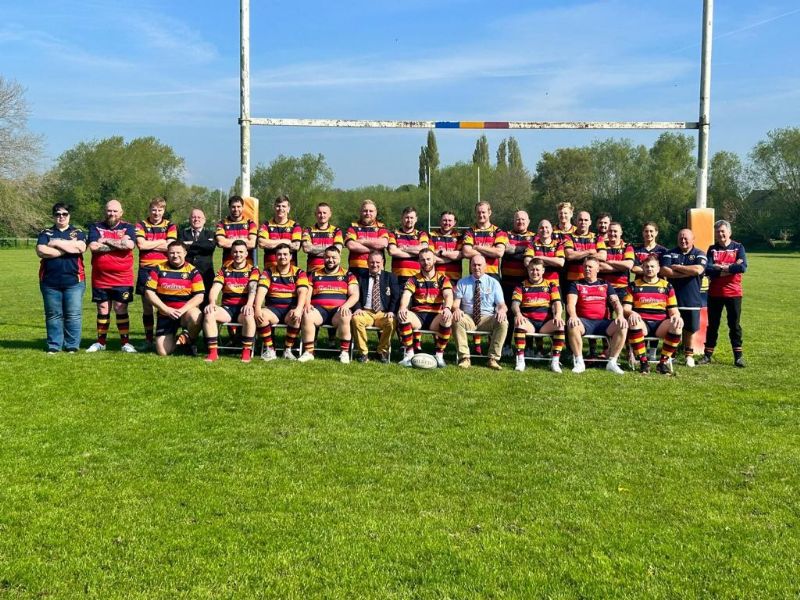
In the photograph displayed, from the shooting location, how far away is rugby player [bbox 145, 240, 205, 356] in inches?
279

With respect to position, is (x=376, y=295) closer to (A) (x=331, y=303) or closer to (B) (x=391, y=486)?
(A) (x=331, y=303)

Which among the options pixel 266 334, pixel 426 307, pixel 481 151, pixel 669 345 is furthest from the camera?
pixel 481 151

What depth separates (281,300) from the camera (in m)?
7.24

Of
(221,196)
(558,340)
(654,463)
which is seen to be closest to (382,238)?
(558,340)

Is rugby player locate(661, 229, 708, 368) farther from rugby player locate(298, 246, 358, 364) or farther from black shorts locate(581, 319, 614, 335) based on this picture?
rugby player locate(298, 246, 358, 364)

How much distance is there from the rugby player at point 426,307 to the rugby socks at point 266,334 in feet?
4.59

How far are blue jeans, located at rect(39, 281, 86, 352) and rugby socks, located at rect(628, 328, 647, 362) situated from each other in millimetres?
5940

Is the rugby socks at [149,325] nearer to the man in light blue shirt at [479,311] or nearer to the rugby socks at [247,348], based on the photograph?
the rugby socks at [247,348]

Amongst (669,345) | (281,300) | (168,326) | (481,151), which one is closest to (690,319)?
(669,345)

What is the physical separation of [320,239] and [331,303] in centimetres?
75

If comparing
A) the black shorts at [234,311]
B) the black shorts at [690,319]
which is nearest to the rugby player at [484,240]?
the black shorts at [690,319]

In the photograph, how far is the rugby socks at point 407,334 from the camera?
7.07 meters

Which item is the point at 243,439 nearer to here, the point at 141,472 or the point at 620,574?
the point at 141,472

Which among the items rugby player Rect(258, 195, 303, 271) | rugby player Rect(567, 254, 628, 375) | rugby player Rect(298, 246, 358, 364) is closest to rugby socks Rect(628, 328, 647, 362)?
rugby player Rect(567, 254, 628, 375)
